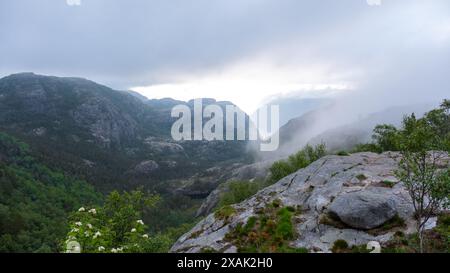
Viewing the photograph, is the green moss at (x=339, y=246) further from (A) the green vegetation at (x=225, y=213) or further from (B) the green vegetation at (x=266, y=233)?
(A) the green vegetation at (x=225, y=213)

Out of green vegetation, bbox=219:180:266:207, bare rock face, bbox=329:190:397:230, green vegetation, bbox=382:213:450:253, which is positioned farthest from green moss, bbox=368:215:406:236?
green vegetation, bbox=219:180:266:207

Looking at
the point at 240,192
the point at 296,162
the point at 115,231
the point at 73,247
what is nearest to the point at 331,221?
the point at 115,231

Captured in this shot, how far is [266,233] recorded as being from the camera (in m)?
36.3

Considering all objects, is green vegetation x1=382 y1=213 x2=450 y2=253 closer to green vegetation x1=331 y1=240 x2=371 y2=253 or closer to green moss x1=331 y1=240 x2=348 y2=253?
green vegetation x1=331 y1=240 x2=371 y2=253

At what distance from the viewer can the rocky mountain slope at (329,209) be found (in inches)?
1305

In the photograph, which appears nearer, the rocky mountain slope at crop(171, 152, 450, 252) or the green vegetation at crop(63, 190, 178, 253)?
the green vegetation at crop(63, 190, 178, 253)

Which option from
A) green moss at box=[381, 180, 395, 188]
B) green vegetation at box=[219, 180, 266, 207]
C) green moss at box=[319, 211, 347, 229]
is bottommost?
green vegetation at box=[219, 180, 266, 207]

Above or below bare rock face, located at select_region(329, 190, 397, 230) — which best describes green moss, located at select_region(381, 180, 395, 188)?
above

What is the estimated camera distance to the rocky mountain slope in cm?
3316

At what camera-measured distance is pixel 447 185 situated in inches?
898

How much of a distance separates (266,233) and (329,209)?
6959mm

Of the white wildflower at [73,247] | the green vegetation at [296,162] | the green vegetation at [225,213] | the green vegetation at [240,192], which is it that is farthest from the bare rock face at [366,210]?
the green vegetation at [240,192]
